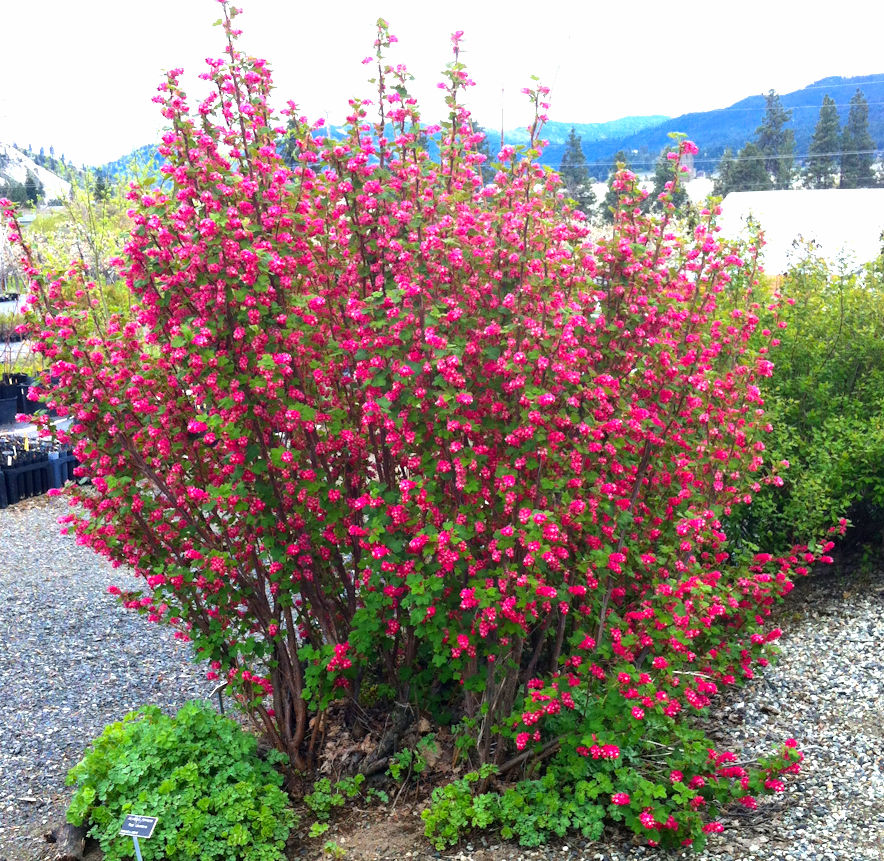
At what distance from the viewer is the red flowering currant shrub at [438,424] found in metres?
Answer: 3.40

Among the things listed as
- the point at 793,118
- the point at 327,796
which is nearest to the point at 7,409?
the point at 327,796

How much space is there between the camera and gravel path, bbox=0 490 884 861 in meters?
3.68

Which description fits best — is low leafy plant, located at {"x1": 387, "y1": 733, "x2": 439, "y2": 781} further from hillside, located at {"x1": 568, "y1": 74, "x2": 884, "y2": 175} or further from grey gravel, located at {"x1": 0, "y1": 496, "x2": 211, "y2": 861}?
hillside, located at {"x1": 568, "y1": 74, "x2": 884, "y2": 175}

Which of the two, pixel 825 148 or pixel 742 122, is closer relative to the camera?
pixel 825 148

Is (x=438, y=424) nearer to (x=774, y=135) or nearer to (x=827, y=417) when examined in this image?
(x=827, y=417)

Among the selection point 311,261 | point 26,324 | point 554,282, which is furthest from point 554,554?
point 26,324

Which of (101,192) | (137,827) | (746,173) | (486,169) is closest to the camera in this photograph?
(137,827)

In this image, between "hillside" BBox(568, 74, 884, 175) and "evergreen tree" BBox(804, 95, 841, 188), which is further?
"hillside" BBox(568, 74, 884, 175)

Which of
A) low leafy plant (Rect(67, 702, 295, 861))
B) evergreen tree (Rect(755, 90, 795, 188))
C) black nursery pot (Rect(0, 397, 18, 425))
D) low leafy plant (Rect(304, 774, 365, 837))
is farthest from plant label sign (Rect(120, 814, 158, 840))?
evergreen tree (Rect(755, 90, 795, 188))

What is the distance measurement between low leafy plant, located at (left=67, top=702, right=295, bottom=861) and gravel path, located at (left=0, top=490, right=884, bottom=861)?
44 cm

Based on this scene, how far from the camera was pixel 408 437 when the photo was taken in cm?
340

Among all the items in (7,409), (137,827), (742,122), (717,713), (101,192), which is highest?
(742,122)

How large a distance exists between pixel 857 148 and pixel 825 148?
3.28 ft

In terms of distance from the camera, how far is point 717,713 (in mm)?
4820
